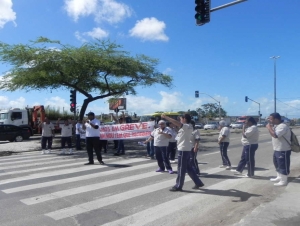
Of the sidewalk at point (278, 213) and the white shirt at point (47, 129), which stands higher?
the white shirt at point (47, 129)

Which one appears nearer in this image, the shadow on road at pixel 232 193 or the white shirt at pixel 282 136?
the shadow on road at pixel 232 193

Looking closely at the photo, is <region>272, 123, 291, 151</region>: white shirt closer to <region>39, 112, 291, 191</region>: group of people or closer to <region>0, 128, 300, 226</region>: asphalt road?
<region>39, 112, 291, 191</region>: group of people

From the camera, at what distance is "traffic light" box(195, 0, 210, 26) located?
10633 millimetres

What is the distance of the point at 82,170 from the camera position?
9.82m

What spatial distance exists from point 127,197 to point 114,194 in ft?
1.22

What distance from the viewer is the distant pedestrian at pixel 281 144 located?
7.36m

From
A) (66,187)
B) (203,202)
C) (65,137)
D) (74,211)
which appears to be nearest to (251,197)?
(203,202)

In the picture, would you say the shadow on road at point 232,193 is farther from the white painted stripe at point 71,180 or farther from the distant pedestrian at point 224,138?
the white painted stripe at point 71,180

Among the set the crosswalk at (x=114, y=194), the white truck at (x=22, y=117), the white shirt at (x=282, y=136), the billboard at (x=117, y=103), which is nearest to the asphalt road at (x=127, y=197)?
the crosswalk at (x=114, y=194)

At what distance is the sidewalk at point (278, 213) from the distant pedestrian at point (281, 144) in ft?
3.60

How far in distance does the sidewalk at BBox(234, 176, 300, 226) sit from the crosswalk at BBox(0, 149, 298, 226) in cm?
82

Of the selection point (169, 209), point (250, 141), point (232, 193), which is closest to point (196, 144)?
point (250, 141)

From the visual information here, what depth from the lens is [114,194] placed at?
6785mm

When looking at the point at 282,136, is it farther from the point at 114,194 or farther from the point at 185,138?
the point at 114,194
